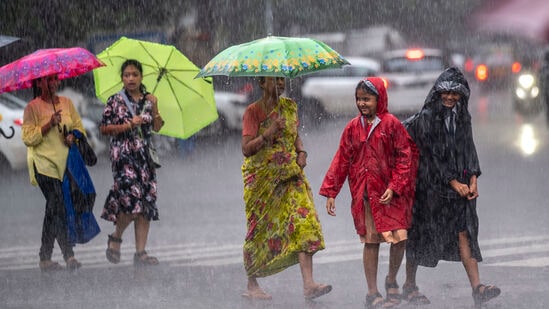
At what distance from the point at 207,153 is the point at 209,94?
970 cm

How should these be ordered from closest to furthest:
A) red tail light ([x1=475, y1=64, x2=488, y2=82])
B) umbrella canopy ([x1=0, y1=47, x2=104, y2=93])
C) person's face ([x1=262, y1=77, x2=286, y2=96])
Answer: person's face ([x1=262, y1=77, x2=286, y2=96]) → umbrella canopy ([x1=0, y1=47, x2=104, y2=93]) → red tail light ([x1=475, y1=64, x2=488, y2=82])

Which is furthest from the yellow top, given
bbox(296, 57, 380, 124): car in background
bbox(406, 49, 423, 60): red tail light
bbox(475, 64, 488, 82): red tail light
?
bbox(475, 64, 488, 82): red tail light

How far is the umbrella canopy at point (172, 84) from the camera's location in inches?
358

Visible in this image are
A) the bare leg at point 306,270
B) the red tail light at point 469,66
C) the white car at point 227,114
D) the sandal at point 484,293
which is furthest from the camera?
the red tail light at point 469,66

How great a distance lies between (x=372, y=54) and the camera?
1499 inches

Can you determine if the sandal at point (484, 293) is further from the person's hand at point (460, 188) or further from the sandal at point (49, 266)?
the sandal at point (49, 266)

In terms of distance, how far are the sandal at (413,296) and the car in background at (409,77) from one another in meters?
16.9

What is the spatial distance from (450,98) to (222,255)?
9.69 feet

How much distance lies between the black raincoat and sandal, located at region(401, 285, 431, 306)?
0.18 metres

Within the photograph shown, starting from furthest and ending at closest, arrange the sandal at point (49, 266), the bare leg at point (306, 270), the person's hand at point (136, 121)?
the sandal at point (49, 266) → the person's hand at point (136, 121) → the bare leg at point (306, 270)

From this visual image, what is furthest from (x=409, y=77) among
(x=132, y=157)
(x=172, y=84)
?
(x=132, y=157)

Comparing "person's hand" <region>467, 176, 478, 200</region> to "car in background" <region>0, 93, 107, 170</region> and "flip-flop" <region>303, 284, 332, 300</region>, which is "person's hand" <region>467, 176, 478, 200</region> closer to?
"flip-flop" <region>303, 284, 332, 300</region>

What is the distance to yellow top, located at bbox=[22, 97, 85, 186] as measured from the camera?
342 inches

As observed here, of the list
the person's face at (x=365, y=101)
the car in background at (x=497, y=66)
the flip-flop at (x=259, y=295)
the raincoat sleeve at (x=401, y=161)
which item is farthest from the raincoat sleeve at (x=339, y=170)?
the car in background at (x=497, y=66)
